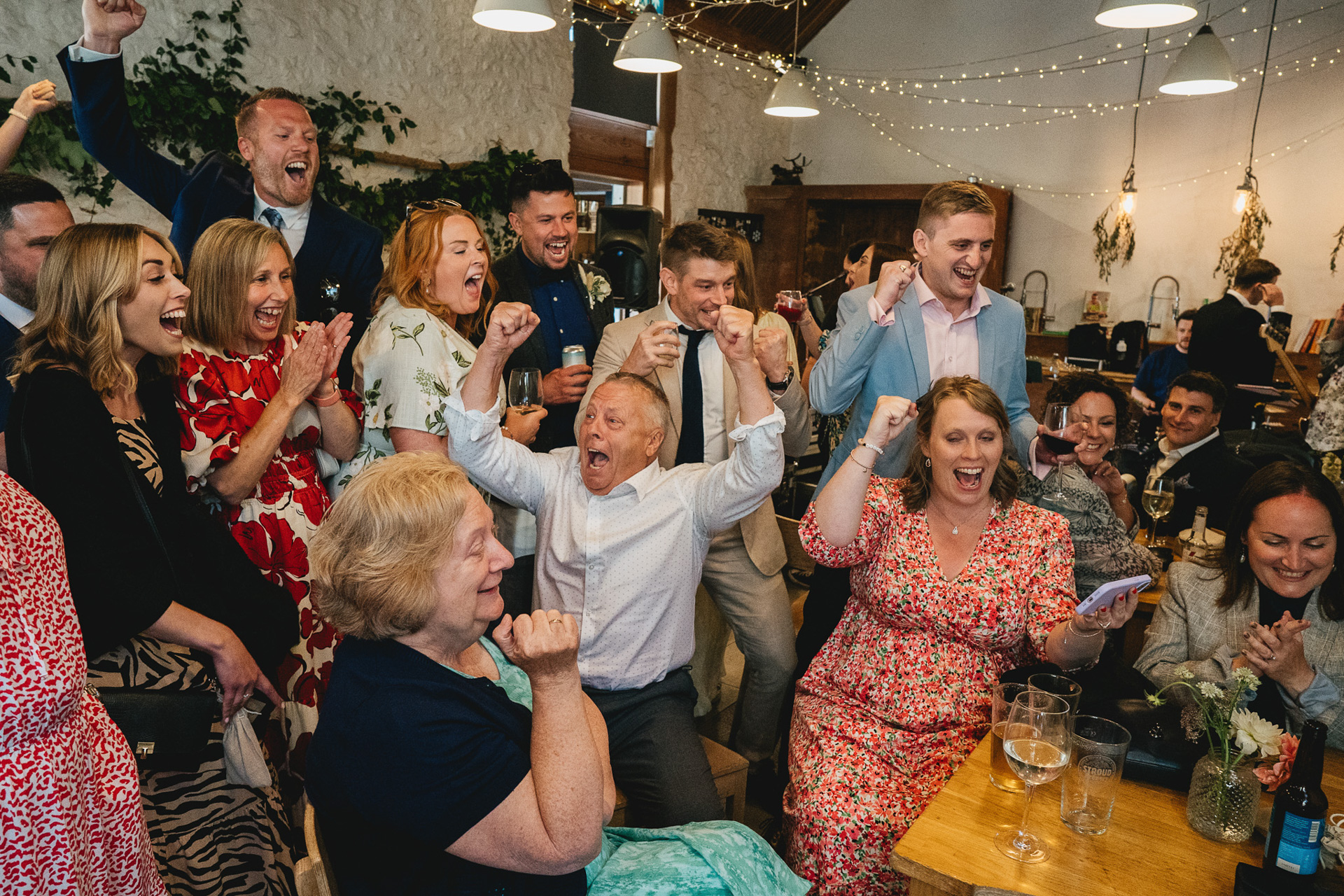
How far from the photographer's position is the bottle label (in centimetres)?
137

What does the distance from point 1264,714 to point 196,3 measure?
5.25 metres

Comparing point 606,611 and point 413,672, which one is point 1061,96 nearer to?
point 606,611

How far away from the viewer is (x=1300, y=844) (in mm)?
1381

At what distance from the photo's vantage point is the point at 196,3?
453 centimetres

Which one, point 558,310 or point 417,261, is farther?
point 558,310

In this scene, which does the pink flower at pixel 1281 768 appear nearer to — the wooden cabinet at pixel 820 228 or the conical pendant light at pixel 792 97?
the conical pendant light at pixel 792 97

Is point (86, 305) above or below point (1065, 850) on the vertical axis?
above

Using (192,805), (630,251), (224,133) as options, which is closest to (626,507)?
(192,805)

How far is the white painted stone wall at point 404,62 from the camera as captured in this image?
13.9 ft

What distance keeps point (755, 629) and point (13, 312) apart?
7.36ft

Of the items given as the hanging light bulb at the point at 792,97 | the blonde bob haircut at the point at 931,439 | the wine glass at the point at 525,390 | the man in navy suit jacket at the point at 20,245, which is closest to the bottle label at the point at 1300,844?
the blonde bob haircut at the point at 931,439

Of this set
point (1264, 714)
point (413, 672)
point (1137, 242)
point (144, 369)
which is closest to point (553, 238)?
point (144, 369)

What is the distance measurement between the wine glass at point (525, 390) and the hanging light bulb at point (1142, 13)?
285cm

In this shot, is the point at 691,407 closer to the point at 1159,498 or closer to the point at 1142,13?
the point at 1159,498
